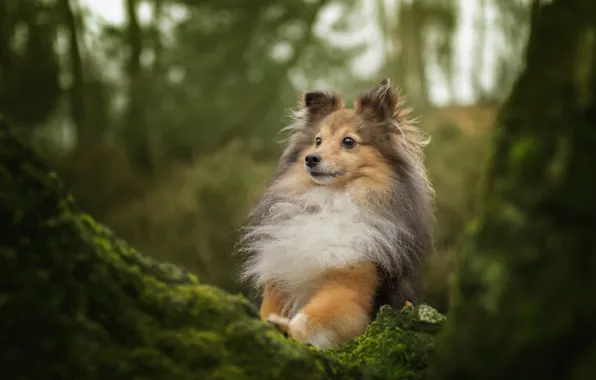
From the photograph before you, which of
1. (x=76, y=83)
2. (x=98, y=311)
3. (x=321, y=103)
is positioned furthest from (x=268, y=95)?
(x=98, y=311)

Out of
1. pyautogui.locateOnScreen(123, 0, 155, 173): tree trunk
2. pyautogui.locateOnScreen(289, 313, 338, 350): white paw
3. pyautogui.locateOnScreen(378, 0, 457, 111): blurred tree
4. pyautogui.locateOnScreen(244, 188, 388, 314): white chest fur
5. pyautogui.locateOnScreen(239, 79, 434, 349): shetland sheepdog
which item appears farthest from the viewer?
pyautogui.locateOnScreen(378, 0, 457, 111): blurred tree

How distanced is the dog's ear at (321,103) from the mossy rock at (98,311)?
2.15m

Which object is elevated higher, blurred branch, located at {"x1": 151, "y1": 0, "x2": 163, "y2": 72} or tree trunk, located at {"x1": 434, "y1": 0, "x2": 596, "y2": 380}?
blurred branch, located at {"x1": 151, "y1": 0, "x2": 163, "y2": 72}

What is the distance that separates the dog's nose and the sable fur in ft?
0.37

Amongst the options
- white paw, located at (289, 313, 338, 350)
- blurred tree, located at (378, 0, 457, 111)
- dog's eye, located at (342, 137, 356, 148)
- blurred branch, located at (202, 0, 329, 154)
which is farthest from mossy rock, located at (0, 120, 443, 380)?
blurred tree, located at (378, 0, 457, 111)

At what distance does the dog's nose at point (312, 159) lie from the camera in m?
3.30

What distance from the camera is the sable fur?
2828 mm

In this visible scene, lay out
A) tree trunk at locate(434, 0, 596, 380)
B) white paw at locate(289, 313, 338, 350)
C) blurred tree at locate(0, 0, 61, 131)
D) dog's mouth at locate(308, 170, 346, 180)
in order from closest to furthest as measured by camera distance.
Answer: tree trunk at locate(434, 0, 596, 380) < white paw at locate(289, 313, 338, 350) < dog's mouth at locate(308, 170, 346, 180) < blurred tree at locate(0, 0, 61, 131)

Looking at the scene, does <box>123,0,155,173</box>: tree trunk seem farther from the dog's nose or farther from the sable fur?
the dog's nose

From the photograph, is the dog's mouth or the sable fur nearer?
the sable fur

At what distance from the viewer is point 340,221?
3.01 m

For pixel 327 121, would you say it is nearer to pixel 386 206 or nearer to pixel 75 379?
pixel 386 206

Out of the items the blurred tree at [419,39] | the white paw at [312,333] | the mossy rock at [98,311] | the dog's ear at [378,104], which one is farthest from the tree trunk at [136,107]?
the mossy rock at [98,311]

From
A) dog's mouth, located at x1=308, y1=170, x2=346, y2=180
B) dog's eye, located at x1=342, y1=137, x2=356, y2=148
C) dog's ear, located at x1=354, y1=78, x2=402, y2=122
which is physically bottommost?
dog's mouth, located at x1=308, y1=170, x2=346, y2=180
